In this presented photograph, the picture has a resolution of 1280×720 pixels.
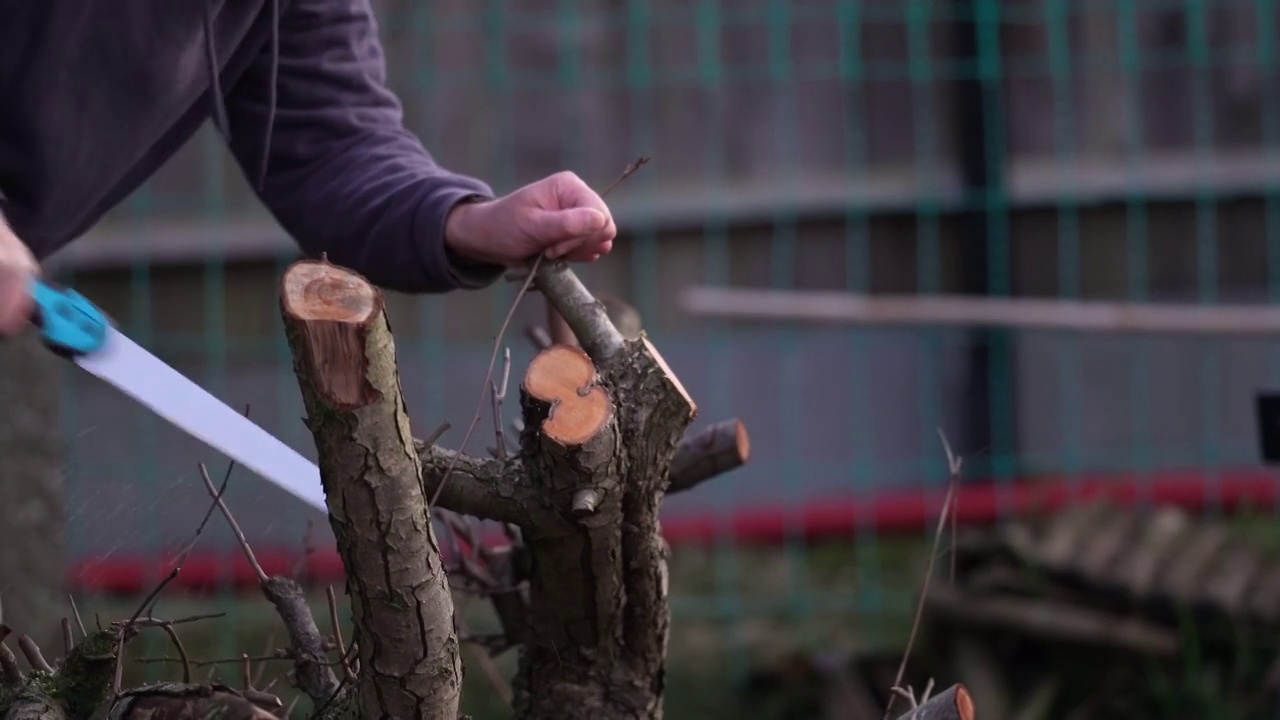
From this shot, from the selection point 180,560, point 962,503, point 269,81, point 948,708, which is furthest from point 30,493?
point 962,503

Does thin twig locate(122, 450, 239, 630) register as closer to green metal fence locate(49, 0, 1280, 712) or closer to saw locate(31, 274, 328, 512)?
saw locate(31, 274, 328, 512)

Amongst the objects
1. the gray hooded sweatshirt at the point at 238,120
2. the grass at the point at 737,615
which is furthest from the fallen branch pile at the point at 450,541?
the grass at the point at 737,615

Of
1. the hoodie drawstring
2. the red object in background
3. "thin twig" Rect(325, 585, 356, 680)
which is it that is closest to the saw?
"thin twig" Rect(325, 585, 356, 680)

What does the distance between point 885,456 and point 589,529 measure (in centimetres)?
322

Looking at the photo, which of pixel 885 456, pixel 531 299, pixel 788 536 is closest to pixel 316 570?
pixel 531 299

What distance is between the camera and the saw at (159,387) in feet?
4.05

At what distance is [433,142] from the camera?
4309 millimetres

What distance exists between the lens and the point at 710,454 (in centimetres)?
169

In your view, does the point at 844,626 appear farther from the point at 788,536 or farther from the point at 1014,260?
the point at 1014,260

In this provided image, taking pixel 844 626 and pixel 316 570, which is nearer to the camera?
pixel 316 570

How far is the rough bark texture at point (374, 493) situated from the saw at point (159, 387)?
0.20m

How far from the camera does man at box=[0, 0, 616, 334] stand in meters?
1.62

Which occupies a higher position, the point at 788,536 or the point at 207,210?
the point at 207,210

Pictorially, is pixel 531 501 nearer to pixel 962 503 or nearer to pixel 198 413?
pixel 198 413
